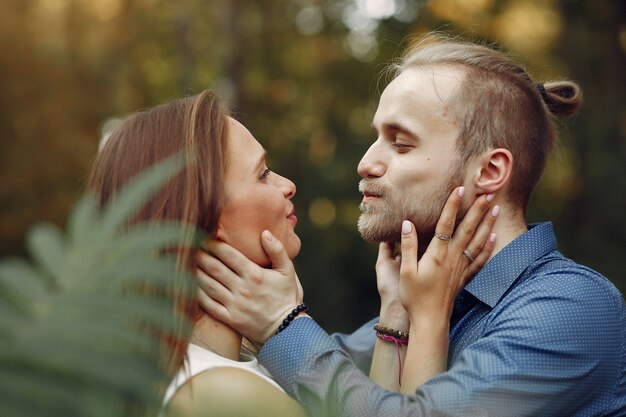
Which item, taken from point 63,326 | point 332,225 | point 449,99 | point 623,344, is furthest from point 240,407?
point 332,225

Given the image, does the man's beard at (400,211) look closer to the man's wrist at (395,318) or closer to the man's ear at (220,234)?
the man's wrist at (395,318)

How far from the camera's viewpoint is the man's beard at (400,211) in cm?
301

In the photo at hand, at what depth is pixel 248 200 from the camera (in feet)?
8.08

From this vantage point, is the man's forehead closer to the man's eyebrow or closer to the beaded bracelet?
the man's eyebrow

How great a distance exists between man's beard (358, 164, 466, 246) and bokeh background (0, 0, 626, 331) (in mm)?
6134

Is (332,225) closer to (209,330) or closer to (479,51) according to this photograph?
(479,51)

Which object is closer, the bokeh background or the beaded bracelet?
the beaded bracelet

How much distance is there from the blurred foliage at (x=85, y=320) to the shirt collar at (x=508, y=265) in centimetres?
212

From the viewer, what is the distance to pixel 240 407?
2.74 ft

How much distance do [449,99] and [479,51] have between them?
37cm

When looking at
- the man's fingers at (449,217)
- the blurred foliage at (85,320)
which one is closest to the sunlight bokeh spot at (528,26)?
the man's fingers at (449,217)

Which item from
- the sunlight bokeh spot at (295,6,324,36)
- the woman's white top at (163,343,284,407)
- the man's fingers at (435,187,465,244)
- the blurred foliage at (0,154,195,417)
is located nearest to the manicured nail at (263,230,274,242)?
the woman's white top at (163,343,284,407)

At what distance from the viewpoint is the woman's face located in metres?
2.44

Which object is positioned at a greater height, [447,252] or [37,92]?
[37,92]
